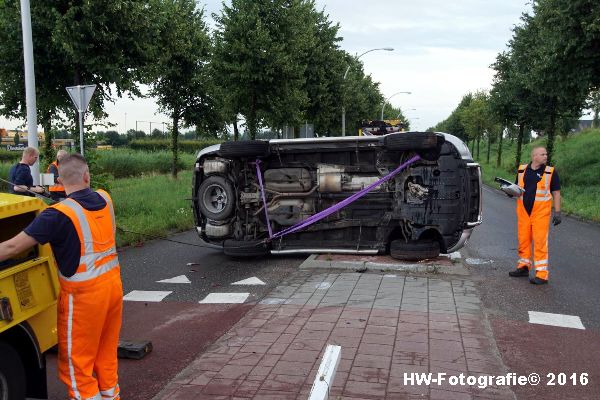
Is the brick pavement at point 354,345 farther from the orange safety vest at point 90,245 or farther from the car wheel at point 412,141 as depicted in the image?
the car wheel at point 412,141

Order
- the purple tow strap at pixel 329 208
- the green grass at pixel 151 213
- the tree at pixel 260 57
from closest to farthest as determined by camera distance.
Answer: the purple tow strap at pixel 329 208 < the green grass at pixel 151 213 < the tree at pixel 260 57

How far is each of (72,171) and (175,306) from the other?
3238 millimetres

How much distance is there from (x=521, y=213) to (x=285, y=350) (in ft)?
14.1

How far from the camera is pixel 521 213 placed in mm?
7336

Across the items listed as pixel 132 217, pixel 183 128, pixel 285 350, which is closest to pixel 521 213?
pixel 285 350

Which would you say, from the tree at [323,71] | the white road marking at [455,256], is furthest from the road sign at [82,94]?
the tree at [323,71]

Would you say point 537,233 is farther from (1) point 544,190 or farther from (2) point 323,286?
(2) point 323,286

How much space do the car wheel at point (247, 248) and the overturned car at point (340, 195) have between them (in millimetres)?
16

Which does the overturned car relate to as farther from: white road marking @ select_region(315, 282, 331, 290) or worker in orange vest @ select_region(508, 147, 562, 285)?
white road marking @ select_region(315, 282, 331, 290)

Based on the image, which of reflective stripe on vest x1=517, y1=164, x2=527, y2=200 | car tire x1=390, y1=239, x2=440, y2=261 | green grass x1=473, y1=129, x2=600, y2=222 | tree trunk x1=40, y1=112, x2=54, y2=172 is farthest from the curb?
green grass x1=473, y1=129, x2=600, y2=222

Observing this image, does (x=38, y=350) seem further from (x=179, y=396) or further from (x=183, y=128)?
(x=183, y=128)

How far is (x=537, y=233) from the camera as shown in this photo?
23.1 feet

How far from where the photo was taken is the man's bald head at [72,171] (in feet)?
11.0

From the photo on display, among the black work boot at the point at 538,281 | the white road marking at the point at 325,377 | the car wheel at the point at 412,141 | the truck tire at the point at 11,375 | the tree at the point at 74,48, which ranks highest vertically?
the tree at the point at 74,48
